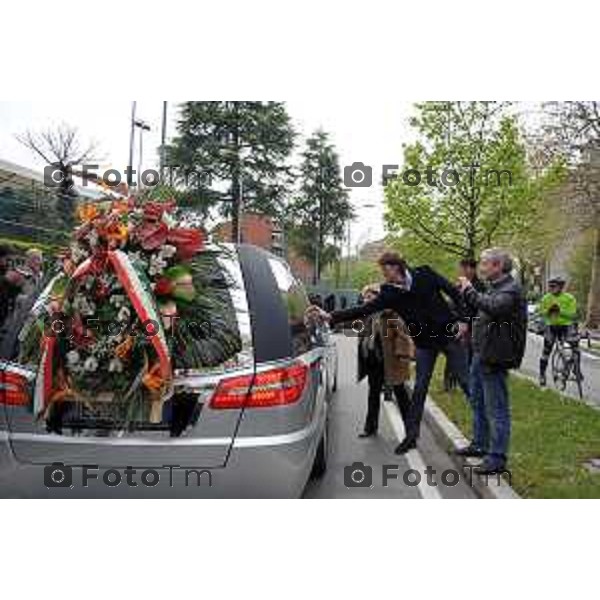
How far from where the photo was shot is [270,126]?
4543 mm

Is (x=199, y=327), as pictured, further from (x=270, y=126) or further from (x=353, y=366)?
(x=353, y=366)

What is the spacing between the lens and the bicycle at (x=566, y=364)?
734 centimetres

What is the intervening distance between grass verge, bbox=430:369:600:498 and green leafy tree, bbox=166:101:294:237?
6.12 ft

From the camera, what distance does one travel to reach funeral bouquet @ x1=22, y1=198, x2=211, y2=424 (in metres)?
3.55

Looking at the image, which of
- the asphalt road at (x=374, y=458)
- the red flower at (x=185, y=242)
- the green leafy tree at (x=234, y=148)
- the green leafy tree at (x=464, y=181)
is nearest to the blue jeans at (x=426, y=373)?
the asphalt road at (x=374, y=458)

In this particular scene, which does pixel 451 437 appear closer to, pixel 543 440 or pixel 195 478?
pixel 543 440

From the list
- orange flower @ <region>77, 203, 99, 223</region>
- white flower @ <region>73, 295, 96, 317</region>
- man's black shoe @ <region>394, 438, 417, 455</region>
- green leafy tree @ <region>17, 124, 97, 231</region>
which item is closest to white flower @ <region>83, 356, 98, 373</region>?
white flower @ <region>73, 295, 96, 317</region>

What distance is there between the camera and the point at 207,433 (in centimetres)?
345

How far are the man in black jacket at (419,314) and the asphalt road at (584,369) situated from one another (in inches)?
23.3

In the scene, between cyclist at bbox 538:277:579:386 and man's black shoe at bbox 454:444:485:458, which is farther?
cyclist at bbox 538:277:579:386

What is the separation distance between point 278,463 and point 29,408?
1.25m

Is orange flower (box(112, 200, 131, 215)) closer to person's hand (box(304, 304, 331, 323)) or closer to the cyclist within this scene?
person's hand (box(304, 304, 331, 323))

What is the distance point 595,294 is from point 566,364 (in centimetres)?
221

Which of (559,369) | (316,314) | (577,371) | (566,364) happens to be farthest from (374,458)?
(577,371)
